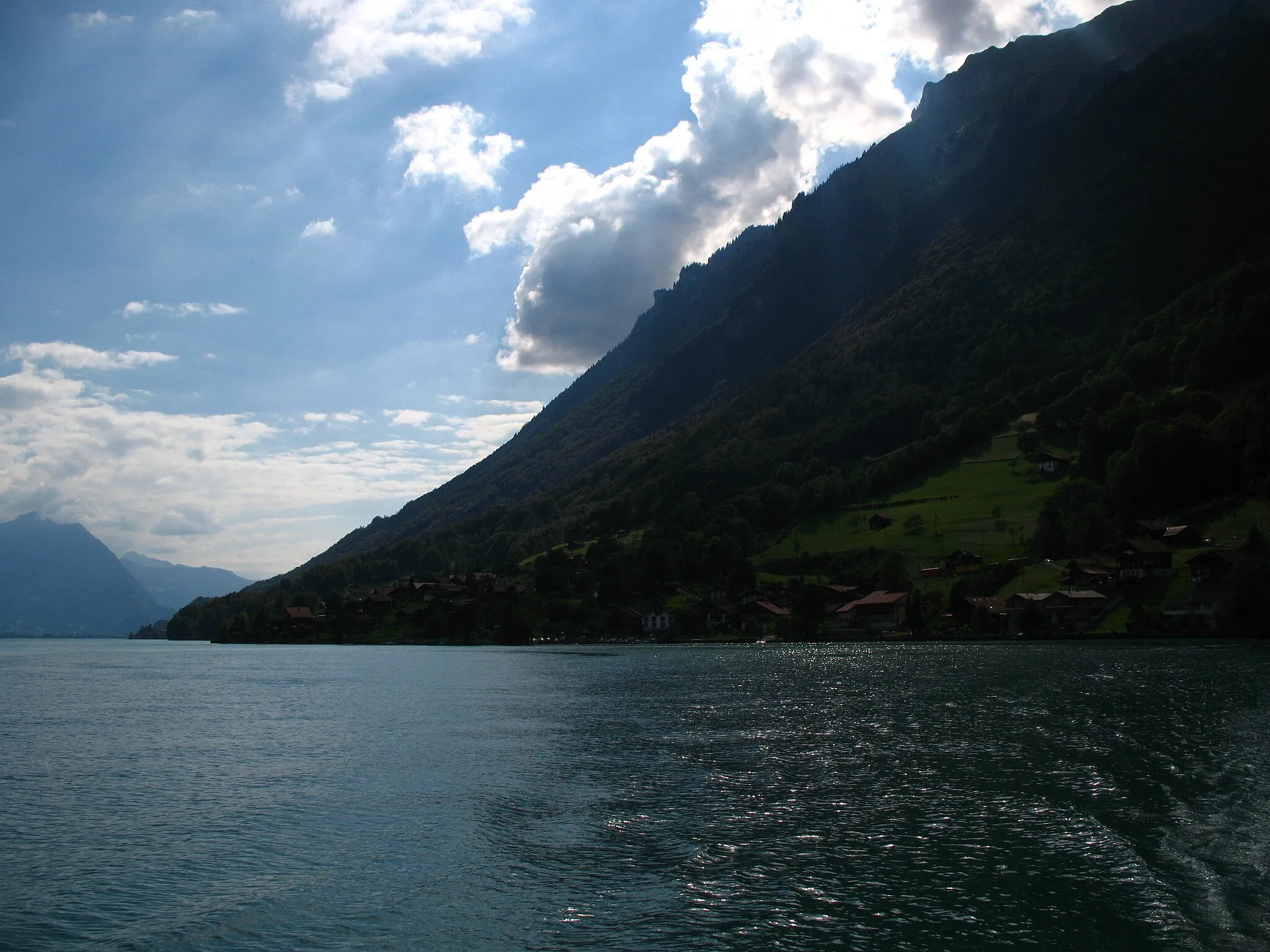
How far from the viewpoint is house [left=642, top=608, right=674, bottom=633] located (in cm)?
17525

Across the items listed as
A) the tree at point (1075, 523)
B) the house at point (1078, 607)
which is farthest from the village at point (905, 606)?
the tree at point (1075, 523)

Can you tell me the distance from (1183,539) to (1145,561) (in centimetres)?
768

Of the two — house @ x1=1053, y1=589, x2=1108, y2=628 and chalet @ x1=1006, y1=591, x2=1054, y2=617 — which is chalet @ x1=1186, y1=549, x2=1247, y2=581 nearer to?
house @ x1=1053, y1=589, x2=1108, y2=628

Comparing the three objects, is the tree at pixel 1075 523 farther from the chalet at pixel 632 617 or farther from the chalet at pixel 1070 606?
the chalet at pixel 632 617

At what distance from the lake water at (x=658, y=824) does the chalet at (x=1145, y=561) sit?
6362 centimetres

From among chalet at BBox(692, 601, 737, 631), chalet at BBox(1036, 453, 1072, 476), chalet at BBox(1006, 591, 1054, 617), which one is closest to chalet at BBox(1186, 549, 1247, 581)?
chalet at BBox(1006, 591, 1054, 617)

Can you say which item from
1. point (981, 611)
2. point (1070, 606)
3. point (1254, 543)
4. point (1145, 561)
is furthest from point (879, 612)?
point (1254, 543)

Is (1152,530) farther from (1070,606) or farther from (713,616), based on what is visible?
(713,616)

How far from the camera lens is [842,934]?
69.3 feet

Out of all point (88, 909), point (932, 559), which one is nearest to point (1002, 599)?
point (932, 559)

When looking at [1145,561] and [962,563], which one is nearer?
[1145,561]

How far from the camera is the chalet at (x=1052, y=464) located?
185 meters

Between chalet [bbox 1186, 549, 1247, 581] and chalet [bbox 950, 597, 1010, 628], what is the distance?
75.4 feet

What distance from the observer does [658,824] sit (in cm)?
3109
